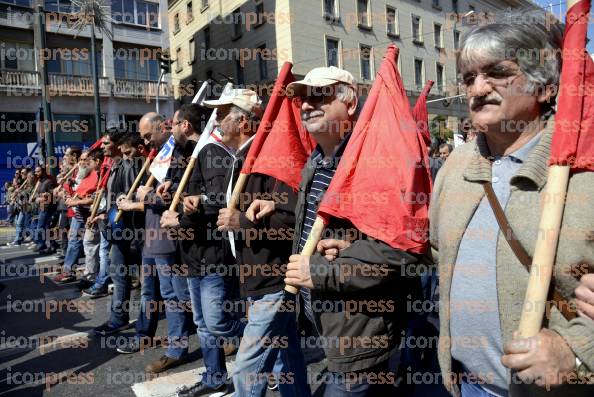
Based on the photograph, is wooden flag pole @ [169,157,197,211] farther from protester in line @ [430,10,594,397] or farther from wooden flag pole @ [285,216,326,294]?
protester in line @ [430,10,594,397]

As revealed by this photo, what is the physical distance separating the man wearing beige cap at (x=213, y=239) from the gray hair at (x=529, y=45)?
2.00 m

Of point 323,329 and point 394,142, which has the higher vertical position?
point 394,142

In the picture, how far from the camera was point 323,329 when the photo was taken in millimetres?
2104

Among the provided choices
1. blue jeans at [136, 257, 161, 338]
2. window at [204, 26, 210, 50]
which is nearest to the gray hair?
blue jeans at [136, 257, 161, 338]

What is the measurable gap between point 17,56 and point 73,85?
115 inches

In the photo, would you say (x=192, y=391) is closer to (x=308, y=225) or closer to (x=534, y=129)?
(x=308, y=225)

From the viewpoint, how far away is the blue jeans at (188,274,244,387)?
3359mm

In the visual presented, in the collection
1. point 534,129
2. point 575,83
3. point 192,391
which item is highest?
point 575,83

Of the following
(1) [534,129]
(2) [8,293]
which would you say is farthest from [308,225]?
(2) [8,293]

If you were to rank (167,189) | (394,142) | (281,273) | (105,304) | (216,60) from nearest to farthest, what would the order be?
(394,142) < (281,273) < (167,189) < (105,304) < (216,60)

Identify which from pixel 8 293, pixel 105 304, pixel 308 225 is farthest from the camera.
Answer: pixel 8 293

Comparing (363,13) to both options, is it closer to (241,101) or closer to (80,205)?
(80,205)

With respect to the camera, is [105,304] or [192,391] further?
[105,304]

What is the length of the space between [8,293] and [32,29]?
21388 millimetres
